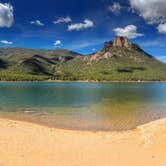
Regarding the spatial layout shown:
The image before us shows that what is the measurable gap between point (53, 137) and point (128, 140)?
454 centimetres

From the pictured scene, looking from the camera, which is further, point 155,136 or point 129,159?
point 155,136

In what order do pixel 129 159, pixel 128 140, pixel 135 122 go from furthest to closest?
pixel 135 122
pixel 128 140
pixel 129 159

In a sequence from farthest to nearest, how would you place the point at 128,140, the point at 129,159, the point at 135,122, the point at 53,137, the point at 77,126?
1. the point at 135,122
2. the point at 77,126
3. the point at 53,137
4. the point at 128,140
5. the point at 129,159

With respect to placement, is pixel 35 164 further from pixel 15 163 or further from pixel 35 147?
pixel 35 147

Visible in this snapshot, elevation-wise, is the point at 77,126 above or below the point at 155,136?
below

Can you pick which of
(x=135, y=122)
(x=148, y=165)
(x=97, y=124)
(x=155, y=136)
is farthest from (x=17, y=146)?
(x=135, y=122)

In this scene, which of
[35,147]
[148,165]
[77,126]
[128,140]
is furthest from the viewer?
[77,126]

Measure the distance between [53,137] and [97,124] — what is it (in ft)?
24.6

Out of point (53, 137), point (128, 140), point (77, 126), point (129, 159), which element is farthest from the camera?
point (77, 126)

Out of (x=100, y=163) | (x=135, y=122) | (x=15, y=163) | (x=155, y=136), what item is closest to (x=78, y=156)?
(x=100, y=163)

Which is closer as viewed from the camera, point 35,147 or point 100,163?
point 100,163

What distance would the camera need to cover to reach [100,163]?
878 centimetres

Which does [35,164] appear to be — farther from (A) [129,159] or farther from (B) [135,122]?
(B) [135,122]

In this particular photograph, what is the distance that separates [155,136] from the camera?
37.7 feet
